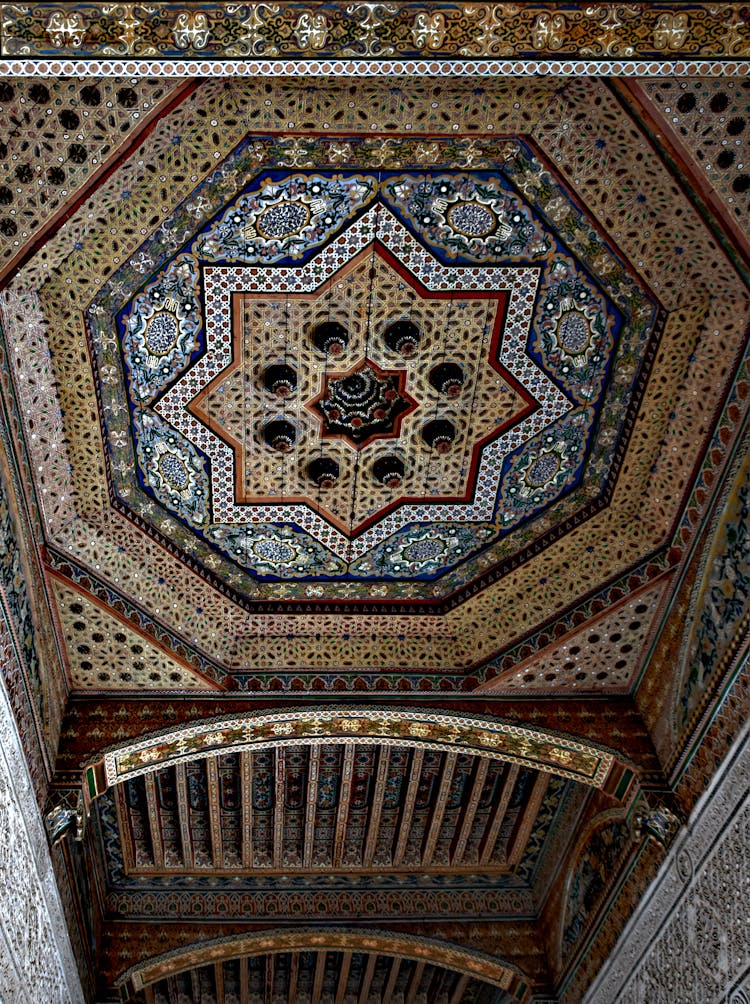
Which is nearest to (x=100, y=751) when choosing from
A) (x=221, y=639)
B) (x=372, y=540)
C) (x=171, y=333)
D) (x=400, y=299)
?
(x=221, y=639)

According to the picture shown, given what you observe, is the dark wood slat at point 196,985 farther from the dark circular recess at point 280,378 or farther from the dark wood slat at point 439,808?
the dark circular recess at point 280,378

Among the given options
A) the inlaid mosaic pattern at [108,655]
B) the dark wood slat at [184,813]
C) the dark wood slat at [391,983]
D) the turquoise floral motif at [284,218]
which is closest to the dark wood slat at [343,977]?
the dark wood slat at [391,983]

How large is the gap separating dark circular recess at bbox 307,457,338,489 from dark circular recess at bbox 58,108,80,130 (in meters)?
1.93

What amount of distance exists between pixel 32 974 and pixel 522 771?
315cm

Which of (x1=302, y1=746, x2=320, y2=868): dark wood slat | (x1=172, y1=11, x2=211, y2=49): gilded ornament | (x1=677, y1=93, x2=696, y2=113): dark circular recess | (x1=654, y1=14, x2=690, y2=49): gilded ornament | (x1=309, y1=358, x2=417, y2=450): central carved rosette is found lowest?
(x1=302, y1=746, x2=320, y2=868): dark wood slat

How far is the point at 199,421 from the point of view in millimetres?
4449

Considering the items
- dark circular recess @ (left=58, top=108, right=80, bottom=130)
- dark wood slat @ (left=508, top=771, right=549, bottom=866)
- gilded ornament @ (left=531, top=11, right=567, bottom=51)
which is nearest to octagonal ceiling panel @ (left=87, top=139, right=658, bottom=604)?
dark circular recess @ (left=58, top=108, right=80, bottom=130)

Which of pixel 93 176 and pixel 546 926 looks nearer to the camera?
pixel 93 176

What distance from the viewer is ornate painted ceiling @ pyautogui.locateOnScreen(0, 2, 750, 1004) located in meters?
3.28

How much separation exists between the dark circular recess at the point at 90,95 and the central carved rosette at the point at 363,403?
A: 5.11ft

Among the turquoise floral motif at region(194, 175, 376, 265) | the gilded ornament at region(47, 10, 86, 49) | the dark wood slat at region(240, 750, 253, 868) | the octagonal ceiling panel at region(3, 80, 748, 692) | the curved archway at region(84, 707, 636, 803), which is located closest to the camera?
the gilded ornament at region(47, 10, 86, 49)

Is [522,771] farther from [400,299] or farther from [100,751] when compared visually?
[400,299]

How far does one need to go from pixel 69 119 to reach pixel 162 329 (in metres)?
1.03

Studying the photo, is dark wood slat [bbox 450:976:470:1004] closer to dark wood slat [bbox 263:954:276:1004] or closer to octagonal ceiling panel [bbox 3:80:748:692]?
dark wood slat [bbox 263:954:276:1004]
